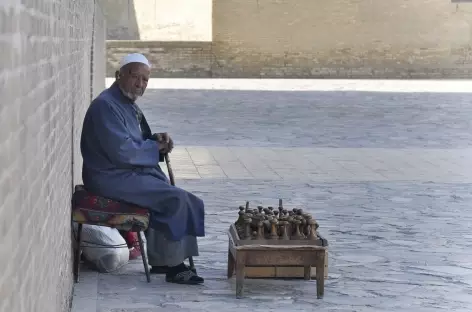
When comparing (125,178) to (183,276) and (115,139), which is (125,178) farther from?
(183,276)

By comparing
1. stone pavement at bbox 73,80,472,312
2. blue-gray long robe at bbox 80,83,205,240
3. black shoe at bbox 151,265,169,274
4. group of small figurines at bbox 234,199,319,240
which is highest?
blue-gray long robe at bbox 80,83,205,240

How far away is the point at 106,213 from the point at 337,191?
4.22m

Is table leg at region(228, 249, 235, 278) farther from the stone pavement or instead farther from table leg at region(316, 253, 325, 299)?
table leg at region(316, 253, 325, 299)

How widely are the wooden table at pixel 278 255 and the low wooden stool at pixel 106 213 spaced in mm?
577

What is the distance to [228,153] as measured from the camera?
1205 centimetres

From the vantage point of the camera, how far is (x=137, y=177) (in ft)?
18.0

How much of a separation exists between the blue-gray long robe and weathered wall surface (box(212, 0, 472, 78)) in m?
25.0

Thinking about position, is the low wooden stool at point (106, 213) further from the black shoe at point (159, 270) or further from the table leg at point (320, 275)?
the table leg at point (320, 275)

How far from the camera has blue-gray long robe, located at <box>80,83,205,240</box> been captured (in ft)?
17.8

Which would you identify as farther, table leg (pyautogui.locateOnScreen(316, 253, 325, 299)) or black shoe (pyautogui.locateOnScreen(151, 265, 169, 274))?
black shoe (pyautogui.locateOnScreen(151, 265, 169, 274))

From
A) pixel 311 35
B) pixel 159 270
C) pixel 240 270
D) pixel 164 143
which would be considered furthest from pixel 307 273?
pixel 311 35

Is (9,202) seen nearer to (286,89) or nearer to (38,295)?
(38,295)

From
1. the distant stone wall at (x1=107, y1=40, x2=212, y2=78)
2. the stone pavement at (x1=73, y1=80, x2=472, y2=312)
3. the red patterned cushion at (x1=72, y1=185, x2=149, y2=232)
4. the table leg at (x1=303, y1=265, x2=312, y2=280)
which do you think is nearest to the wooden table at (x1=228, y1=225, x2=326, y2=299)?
the stone pavement at (x1=73, y1=80, x2=472, y2=312)

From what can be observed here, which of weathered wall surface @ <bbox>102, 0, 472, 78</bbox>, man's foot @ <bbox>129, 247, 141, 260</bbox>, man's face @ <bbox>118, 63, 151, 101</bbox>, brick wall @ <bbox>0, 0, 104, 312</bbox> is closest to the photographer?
brick wall @ <bbox>0, 0, 104, 312</bbox>
